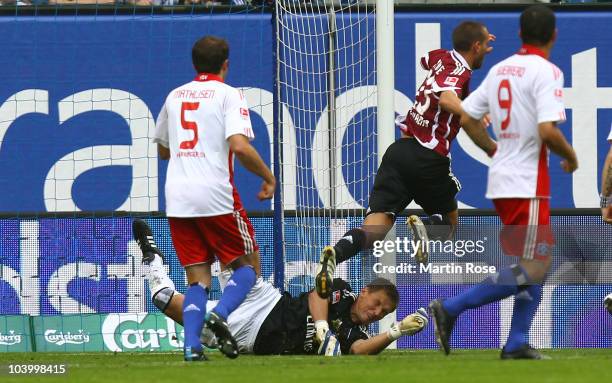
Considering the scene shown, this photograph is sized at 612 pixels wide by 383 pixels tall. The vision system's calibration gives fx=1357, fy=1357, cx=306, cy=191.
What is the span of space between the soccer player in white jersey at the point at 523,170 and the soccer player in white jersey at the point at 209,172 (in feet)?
4.13

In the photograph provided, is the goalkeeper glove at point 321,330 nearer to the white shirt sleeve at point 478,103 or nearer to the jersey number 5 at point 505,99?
the white shirt sleeve at point 478,103

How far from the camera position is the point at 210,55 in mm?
8031

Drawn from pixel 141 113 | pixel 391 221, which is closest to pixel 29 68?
pixel 141 113

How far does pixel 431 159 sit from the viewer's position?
9.46m

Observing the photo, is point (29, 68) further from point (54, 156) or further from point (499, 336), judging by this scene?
point (499, 336)

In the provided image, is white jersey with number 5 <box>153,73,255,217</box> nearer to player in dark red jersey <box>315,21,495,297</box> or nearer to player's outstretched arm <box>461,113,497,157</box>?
player's outstretched arm <box>461,113,497,157</box>

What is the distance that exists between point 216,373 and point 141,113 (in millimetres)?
6257

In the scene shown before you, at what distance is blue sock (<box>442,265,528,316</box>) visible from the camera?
752 cm

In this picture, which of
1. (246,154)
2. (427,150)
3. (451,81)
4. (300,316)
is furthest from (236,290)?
(451,81)

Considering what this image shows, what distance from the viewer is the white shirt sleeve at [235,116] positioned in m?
7.88

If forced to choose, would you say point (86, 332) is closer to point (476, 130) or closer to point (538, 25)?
point (476, 130)

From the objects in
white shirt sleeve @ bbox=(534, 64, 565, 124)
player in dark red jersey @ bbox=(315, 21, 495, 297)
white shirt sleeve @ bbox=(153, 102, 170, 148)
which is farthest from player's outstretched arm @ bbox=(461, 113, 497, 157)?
white shirt sleeve @ bbox=(153, 102, 170, 148)

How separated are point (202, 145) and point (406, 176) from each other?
196 cm

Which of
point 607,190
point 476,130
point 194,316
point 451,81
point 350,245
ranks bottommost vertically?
point 194,316
